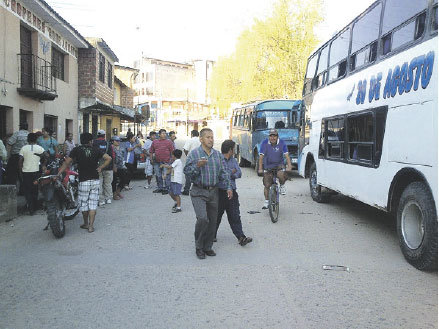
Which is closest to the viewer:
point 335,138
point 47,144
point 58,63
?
point 335,138

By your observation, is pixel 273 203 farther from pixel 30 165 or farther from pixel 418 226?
pixel 30 165

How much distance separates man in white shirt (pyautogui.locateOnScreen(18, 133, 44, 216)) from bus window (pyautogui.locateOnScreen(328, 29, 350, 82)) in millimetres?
6178

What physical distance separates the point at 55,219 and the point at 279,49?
2608 cm

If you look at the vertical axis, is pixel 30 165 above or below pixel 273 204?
above

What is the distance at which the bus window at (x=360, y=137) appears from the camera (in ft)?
23.2

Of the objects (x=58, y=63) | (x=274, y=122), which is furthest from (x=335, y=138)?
(x=58, y=63)

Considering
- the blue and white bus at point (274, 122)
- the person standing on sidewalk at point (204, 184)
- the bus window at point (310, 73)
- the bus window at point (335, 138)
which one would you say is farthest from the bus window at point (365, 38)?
the blue and white bus at point (274, 122)

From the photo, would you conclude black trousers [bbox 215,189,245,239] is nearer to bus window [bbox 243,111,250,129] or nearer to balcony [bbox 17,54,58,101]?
balcony [bbox 17,54,58,101]

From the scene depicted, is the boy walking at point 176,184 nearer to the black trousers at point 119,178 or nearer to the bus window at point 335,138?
the black trousers at point 119,178

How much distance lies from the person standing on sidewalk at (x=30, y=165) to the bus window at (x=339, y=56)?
20.3ft

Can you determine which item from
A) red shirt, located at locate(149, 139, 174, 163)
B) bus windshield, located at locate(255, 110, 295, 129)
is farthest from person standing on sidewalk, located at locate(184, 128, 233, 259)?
bus windshield, located at locate(255, 110, 295, 129)

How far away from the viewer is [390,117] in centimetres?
622

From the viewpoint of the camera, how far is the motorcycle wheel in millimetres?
6750

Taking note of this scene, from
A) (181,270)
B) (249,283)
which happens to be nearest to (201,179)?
(181,270)
